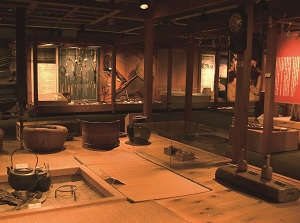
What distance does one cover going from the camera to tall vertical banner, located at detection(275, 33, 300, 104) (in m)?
6.73

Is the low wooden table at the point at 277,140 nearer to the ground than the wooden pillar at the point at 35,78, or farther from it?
nearer to the ground

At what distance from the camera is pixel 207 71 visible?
15.0 metres

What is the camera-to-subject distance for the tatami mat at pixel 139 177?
407cm

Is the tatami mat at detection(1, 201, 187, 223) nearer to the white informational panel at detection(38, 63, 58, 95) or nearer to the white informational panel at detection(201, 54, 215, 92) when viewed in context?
the white informational panel at detection(38, 63, 58, 95)

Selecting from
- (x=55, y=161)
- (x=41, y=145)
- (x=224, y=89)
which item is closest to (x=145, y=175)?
(x=55, y=161)

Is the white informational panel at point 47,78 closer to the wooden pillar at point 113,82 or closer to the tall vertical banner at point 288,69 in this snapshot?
the wooden pillar at point 113,82

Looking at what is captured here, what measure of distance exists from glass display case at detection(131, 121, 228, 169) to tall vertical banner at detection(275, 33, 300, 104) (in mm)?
1641

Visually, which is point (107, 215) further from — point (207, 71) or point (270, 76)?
point (207, 71)

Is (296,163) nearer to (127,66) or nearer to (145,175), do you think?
(145,175)

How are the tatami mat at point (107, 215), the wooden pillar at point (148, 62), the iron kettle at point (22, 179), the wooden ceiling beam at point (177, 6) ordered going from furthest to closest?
1. the wooden pillar at point (148, 62)
2. the wooden ceiling beam at point (177, 6)
3. the iron kettle at point (22, 179)
4. the tatami mat at point (107, 215)

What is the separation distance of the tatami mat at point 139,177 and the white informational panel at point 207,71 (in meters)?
9.61

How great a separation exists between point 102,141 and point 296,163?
3.20m

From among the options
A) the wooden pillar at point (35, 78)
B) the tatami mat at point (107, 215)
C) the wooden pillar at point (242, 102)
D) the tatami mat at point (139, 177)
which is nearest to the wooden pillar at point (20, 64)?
the tatami mat at point (139, 177)

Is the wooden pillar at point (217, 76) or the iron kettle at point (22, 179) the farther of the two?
the wooden pillar at point (217, 76)
